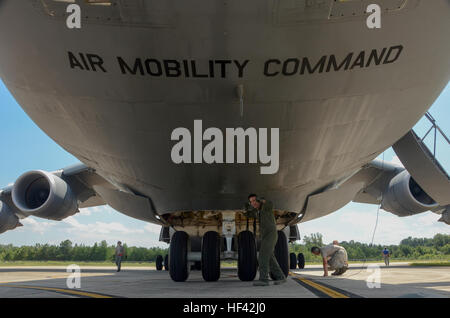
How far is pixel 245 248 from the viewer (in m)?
7.12

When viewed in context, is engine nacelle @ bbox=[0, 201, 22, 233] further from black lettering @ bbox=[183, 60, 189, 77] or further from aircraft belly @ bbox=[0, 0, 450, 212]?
black lettering @ bbox=[183, 60, 189, 77]

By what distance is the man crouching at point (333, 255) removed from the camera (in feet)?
34.6

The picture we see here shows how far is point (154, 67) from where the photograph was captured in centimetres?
490

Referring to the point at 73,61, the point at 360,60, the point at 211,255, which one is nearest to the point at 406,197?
the point at 211,255

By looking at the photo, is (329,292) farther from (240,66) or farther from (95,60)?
(95,60)

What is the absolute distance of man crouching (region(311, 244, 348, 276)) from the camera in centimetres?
1053

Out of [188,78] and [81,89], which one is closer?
[188,78]

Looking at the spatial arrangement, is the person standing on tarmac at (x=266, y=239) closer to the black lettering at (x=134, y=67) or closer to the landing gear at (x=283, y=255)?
the landing gear at (x=283, y=255)

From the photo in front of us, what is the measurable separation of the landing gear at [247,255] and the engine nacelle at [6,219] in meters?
8.48

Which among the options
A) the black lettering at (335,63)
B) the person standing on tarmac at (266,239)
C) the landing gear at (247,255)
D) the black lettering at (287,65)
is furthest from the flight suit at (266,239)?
the black lettering at (335,63)

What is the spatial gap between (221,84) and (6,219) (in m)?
10.2

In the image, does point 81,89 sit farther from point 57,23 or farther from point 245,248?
point 245,248

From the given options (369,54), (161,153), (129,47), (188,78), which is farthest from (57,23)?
(369,54)
